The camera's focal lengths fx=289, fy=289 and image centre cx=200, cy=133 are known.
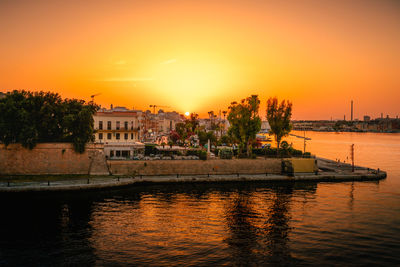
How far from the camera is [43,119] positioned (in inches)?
1807

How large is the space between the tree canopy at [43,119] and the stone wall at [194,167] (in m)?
7.51

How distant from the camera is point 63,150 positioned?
45969mm

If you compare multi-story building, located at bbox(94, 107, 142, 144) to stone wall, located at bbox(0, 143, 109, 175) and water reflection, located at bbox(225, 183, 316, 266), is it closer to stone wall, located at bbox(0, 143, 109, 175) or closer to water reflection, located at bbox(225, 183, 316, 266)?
stone wall, located at bbox(0, 143, 109, 175)

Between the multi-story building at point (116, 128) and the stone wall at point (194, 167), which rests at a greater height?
the multi-story building at point (116, 128)

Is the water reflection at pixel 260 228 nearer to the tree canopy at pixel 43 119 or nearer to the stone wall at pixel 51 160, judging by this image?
the stone wall at pixel 51 160

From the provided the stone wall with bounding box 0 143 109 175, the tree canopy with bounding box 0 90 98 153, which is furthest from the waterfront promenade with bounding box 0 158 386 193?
the tree canopy with bounding box 0 90 98 153

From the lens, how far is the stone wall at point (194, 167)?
47250mm

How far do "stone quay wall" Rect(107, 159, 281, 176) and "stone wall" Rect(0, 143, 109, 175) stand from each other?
2.48 meters

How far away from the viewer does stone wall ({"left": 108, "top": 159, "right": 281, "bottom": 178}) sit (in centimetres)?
4725

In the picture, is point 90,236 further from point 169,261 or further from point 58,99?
point 58,99

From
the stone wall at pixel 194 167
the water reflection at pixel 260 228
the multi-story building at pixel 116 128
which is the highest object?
the multi-story building at pixel 116 128

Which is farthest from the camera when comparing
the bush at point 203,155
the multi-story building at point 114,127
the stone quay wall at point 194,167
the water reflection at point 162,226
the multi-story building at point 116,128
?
the multi-story building at point 114,127

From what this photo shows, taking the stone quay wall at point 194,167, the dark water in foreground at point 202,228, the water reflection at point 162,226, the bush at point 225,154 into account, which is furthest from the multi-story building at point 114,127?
the dark water in foreground at point 202,228

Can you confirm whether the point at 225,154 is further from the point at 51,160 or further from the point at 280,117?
the point at 51,160
